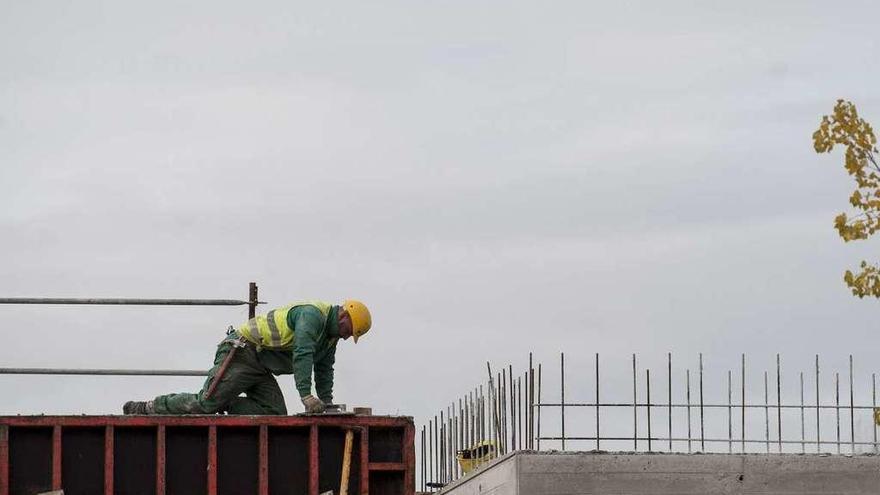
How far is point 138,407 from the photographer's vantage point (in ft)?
78.7

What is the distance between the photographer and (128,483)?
2288cm

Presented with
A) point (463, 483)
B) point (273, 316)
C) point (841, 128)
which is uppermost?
point (841, 128)

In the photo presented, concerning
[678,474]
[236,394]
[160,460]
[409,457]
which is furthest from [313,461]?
[678,474]

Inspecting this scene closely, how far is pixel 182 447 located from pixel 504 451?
3.24 metres

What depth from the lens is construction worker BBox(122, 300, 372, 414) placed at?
77.4ft

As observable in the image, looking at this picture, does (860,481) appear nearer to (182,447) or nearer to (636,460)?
(636,460)

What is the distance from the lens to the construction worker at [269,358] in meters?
23.6

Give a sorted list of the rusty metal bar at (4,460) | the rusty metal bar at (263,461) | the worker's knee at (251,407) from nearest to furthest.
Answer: the rusty metal bar at (4,460)
the rusty metal bar at (263,461)
the worker's knee at (251,407)

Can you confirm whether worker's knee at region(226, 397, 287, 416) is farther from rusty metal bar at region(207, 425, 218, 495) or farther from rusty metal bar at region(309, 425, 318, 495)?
rusty metal bar at region(207, 425, 218, 495)

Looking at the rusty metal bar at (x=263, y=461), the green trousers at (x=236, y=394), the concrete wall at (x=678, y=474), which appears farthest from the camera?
the green trousers at (x=236, y=394)

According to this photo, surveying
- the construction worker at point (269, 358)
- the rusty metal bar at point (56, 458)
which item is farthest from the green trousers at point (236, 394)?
the rusty metal bar at point (56, 458)

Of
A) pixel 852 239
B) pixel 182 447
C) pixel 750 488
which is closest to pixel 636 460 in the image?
pixel 750 488

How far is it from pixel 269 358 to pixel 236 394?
0.53 metres

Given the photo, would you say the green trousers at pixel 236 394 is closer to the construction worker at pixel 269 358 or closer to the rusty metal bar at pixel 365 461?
the construction worker at pixel 269 358
